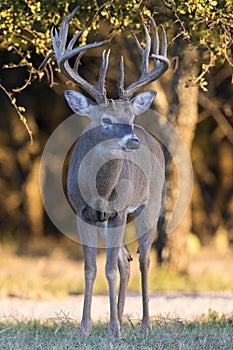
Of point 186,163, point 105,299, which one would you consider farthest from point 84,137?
point 186,163

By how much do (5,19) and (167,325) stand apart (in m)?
3.13

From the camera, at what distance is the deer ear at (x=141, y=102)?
7621 millimetres

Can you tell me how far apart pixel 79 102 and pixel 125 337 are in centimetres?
193

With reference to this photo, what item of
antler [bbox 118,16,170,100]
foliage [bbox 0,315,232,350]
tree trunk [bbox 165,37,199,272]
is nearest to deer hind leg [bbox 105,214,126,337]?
foliage [bbox 0,315,232,350]

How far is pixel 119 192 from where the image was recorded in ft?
25.1

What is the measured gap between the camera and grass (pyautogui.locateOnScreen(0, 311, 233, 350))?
6.77 metres

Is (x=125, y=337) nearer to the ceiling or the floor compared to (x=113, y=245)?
nearer to the floor

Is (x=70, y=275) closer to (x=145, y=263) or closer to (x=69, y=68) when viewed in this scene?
(x=145, y=263)

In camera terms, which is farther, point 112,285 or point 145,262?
point 145,262

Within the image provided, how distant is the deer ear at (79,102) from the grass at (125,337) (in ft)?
5.62

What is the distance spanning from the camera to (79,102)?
752 centimetres

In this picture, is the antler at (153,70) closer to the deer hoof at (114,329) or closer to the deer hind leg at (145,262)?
the deer hind leg at (145,262)

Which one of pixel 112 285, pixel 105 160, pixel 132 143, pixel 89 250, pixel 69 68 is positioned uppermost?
pixel 69 68

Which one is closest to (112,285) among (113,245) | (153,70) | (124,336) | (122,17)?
(113,245)
